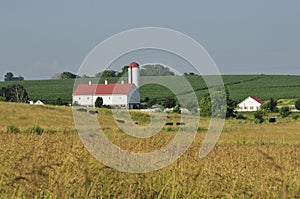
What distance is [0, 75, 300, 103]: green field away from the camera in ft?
428

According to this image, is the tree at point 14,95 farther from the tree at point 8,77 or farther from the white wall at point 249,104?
the tree at point 8,77

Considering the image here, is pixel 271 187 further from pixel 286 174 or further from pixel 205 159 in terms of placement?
pixel 205 159

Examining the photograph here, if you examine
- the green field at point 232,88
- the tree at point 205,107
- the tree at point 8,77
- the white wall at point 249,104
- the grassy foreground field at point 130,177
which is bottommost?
the grassy foreground field at point 130,177

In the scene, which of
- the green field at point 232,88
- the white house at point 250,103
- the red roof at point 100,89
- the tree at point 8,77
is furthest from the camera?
the tree at point 8,77

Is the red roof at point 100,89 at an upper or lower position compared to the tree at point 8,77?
lower

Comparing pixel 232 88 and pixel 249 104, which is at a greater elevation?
pixel 232 88

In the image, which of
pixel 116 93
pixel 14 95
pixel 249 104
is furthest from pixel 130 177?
pixel 249 104

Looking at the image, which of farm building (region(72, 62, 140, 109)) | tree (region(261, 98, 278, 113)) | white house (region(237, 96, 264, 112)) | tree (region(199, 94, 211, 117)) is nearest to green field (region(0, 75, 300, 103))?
white house (region(237, 96, 264, 112))

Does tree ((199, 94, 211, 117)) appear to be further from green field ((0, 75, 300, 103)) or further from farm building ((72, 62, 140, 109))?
green field ((0, 75, 300, 103))

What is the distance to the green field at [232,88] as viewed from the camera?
130 metres

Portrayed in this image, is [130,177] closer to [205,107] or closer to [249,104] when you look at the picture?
[205,107]

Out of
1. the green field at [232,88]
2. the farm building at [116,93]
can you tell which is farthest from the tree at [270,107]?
the farm building at [116,93]

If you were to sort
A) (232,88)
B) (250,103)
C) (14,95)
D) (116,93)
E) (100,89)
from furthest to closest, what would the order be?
1. (232,88)
2. (250,103)
3. (14,95)
4. (100,89)
5. (116,93)

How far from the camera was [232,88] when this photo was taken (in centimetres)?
14550
